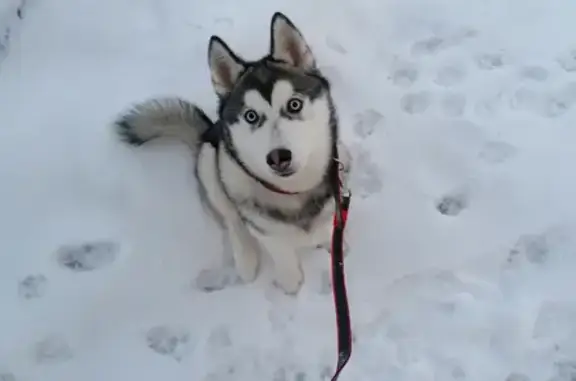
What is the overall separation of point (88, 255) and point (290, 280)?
637 mm

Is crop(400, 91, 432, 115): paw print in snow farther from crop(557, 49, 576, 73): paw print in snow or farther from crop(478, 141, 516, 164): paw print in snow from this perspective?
crop(557, 49, 576, 73): paw print in snow

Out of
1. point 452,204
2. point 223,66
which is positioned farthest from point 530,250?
point 223,66

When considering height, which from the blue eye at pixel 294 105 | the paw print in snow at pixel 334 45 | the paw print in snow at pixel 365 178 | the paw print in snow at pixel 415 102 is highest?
the blue eye at pixel 294 105

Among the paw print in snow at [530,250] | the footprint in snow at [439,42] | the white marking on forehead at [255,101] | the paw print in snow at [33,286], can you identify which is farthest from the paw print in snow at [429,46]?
→ the paw print in snow at [33,286]

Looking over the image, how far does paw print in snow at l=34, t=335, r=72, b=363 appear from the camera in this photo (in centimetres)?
229

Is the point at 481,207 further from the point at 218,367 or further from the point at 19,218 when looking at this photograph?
the point at 19,218

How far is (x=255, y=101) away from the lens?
1930 millimetres

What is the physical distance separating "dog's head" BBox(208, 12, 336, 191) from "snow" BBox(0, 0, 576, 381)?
46 cm

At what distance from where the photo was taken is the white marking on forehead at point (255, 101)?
1.92 meters

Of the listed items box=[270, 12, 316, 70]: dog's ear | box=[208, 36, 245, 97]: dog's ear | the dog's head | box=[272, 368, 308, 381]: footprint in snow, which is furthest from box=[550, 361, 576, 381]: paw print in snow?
box=[208, 36, 245, 97]: dog's ear

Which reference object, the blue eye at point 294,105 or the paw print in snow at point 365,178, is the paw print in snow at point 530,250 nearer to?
the paw print in snow at point 365,178

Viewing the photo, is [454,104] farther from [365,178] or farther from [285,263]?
[285,263]

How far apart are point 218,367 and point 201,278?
0.28m

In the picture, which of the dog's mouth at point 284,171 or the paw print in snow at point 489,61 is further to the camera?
the paw print in snow at point 489,61
